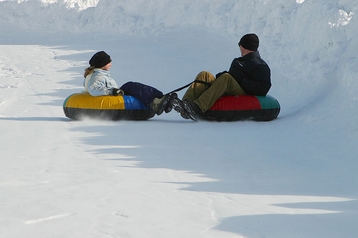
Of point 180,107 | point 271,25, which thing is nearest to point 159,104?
point 180,107

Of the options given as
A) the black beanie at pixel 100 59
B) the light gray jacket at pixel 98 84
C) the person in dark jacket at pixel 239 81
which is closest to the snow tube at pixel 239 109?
the person in dark jacket at pixel 239 81

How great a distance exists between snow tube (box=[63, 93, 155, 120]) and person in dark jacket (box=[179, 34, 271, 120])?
0.63m

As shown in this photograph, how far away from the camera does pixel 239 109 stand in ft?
26.3

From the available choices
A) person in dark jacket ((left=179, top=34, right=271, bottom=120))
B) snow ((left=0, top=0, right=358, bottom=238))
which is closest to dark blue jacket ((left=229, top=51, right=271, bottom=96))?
person in dark jacket ((left=179, top=34, right=271, bottom=120))

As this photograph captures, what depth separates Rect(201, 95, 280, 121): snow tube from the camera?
799 centimetres

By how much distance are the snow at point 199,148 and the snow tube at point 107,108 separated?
22cm

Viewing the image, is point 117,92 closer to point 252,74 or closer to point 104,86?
point 104,86

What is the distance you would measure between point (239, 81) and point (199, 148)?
2288mm

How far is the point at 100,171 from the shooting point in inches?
192

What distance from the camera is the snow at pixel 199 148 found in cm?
364

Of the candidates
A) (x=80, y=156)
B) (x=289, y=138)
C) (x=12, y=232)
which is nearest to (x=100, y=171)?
(x=80, y=156)

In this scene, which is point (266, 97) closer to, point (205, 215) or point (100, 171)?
point (100, 171)

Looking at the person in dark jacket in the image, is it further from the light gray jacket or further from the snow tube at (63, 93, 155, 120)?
the light gray jacket

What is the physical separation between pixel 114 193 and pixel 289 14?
8.65m
